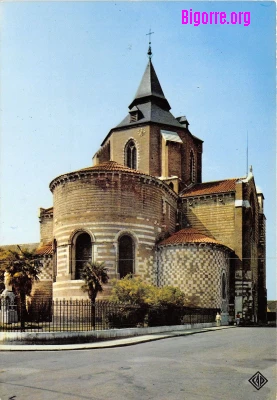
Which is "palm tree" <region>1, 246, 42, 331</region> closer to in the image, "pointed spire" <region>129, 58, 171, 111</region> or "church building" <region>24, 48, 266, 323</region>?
"church building" <region>24, 48, 266, 323</region>

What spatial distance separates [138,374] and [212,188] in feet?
109

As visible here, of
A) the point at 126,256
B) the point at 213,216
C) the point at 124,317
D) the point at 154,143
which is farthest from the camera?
the point at 154,143

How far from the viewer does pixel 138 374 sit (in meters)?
11.1

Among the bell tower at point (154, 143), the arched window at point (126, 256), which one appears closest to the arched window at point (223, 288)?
the arched window at point (126, 256)

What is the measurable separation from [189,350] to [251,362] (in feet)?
11.8

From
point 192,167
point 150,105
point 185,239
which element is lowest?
point 185,239

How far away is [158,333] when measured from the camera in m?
25.0

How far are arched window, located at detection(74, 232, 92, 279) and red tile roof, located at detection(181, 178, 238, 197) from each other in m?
12.3

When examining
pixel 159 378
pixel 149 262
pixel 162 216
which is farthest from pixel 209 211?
pixel 159 378

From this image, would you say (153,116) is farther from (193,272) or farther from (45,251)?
(193,272)

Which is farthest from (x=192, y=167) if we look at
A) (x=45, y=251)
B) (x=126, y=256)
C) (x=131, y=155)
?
(x=45, y=251)

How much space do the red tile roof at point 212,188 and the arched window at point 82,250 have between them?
12266 mm

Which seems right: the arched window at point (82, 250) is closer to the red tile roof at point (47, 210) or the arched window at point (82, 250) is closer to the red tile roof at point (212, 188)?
the red tile roof at point (47, 210)

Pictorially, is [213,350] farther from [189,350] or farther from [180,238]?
[180,238]
